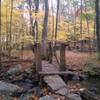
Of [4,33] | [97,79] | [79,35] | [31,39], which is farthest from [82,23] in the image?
[97,79]

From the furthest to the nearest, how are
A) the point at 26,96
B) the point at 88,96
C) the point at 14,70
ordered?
the point at 14,70
the point at 26,96
the point at 88,96

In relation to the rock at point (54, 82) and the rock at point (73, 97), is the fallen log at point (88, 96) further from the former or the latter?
the rock at point (54, 82)

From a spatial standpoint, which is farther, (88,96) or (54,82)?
(54,82)

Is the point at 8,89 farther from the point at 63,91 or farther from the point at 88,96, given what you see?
the point at 88,96

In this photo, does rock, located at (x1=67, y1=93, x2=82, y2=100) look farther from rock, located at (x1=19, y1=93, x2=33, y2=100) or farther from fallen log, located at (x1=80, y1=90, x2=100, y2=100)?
rock, located at (x1=19, y1=93, x2=33, y2=100)

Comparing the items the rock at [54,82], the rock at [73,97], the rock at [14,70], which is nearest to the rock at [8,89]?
the rock at [54,82]

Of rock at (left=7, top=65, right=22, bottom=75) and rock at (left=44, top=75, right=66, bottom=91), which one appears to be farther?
rock at (left=7, top=65, right=22, bottom=75)

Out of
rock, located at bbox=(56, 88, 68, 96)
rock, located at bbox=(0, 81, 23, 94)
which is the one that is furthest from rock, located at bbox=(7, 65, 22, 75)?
rock, located at bbox=(56, 88, 68, 96)

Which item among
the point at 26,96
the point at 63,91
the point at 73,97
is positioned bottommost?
the point at 26,96

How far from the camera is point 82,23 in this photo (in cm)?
3338

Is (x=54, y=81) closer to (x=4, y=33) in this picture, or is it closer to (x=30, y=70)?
(x=30, y=70)

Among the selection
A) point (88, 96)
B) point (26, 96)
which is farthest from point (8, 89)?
point (88, 96)

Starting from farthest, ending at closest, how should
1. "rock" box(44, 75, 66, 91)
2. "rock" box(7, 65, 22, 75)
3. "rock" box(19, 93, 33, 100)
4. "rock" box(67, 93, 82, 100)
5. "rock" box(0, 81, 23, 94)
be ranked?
1. "rock" box(7, 65, 22, 75)
2. "rock" box(0, 81, 23, 94)
3. "rock" box(44, 75, 66, 91)
4. "rock" box(19, 93, 33, 100)
5. "rock" box(67, 93, 82, 100)

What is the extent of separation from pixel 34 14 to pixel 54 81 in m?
13.4
